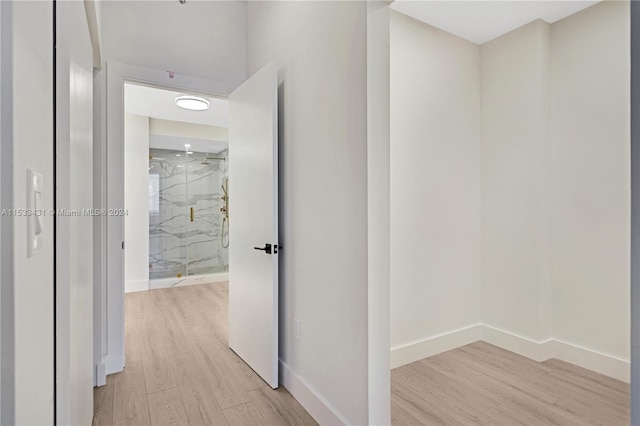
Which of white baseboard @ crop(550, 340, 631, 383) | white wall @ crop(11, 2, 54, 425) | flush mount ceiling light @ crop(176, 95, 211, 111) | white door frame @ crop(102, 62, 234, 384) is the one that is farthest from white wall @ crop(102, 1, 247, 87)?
white baseboard @ crop(550, 340, 631, 383)

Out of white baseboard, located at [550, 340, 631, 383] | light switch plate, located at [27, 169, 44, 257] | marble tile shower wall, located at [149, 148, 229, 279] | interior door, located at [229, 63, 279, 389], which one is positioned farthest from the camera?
marble tile shower wall, located at [149, 148, 229, 279]

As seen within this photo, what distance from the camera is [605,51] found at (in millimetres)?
2371

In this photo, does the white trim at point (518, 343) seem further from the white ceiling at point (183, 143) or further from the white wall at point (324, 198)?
the white ceiling at point (183, 143)

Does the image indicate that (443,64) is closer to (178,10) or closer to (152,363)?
(178,10)

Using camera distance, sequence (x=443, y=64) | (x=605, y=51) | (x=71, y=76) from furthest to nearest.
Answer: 1. (x=443, y=64)
2. (x=605, y=51)
3. (x=71, y=76)

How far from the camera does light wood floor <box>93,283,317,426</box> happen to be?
186 cm

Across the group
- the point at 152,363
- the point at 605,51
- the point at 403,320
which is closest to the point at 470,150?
the point at 605,51

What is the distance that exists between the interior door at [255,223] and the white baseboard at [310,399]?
79mm

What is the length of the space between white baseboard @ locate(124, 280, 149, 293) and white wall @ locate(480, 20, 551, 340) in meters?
4.34

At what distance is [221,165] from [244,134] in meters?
3.47

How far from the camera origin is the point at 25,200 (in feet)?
1.63

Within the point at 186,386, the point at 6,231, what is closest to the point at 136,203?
the point at 186,386

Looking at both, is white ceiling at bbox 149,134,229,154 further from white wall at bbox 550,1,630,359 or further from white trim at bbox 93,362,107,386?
white wall at bbox 550,1,630,359

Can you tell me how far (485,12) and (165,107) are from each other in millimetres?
3596
